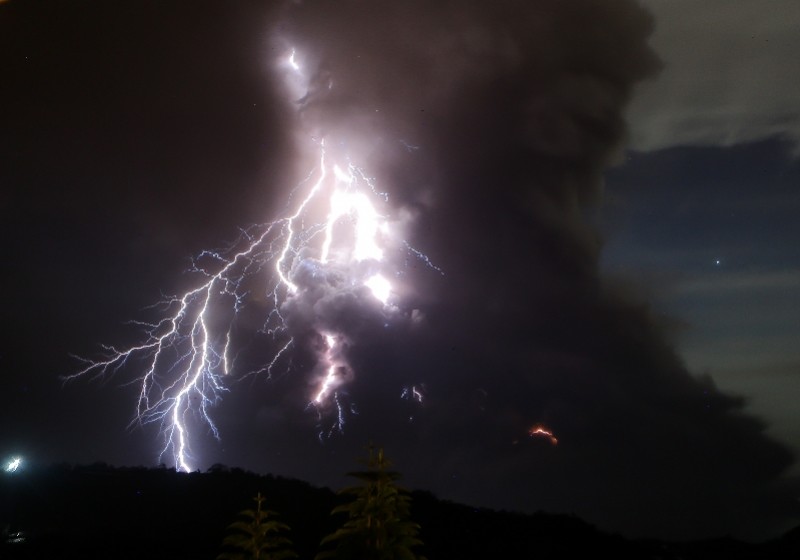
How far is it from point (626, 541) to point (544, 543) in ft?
18.4

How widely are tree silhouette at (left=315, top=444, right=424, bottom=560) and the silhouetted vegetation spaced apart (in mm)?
27521

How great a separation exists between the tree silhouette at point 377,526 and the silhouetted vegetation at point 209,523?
90.3 feet

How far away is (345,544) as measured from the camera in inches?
232

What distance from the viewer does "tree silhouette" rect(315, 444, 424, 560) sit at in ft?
19.0

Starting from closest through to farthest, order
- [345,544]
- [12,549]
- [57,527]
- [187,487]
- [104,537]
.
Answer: [345,544] → [12,549] → [104,537] → [57,527] → [187,487]

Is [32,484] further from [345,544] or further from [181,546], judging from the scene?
[345,544]

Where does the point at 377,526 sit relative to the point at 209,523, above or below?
below

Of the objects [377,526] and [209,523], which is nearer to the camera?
[377,526]

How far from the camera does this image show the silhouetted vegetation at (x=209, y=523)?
32125 millimetres

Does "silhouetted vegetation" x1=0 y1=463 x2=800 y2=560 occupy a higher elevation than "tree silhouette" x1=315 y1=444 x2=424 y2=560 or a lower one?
higher

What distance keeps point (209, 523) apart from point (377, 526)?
114 feet

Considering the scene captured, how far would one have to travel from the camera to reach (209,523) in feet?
120

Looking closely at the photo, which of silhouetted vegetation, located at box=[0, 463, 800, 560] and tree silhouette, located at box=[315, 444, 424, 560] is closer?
tree silhouette, located at box=[315, 444, 424, 560]

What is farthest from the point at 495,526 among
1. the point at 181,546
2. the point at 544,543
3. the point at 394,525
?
the point at 394,525
